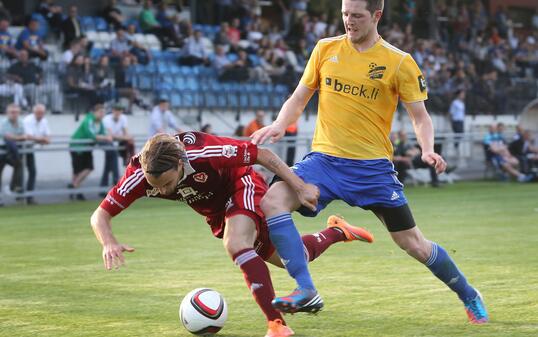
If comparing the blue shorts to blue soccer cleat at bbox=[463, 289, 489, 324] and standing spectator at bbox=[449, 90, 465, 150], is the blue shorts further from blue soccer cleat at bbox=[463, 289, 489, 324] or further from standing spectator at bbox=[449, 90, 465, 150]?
standing spectator at bbox=[449, 90, 465, 150]

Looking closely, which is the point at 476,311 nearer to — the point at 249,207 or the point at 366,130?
the point at 366,130

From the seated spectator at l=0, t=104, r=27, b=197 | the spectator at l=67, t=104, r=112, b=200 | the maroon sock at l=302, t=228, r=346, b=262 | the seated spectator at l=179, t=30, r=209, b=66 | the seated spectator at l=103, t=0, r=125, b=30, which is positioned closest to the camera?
the maroon sock at l=302, t=228, r=346, b=262

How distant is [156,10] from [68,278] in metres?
18.5

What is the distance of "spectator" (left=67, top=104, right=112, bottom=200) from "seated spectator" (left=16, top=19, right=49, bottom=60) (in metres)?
2.50

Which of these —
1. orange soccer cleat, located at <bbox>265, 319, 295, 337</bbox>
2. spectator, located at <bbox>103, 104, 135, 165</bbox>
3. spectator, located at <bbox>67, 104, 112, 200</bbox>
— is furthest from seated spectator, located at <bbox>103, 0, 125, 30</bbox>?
orange soccer cleat, located at <bbox>265, 319, 295, 337</bbox>

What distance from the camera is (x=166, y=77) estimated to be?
2409 centimetres

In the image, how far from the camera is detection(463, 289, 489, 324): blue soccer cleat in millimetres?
6605

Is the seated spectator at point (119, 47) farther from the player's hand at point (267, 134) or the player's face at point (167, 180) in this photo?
the player's face at point (167, 180)

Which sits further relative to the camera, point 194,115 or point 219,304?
point 194,115

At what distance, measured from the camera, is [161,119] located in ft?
70.9

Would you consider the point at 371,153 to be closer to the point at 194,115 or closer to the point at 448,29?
the point at 194,115

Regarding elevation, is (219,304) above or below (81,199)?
above

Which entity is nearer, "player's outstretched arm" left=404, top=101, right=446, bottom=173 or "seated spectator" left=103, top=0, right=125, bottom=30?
"player's outstretched arm" left=404, top=101, right=446, bottom=173

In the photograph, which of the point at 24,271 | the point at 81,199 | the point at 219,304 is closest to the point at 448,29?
the point at 81,199
